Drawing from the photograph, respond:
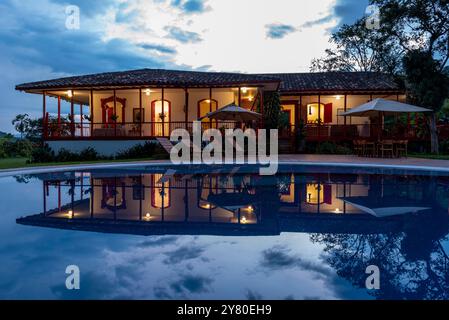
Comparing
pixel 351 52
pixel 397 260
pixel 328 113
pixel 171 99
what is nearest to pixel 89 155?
pixel 171 99

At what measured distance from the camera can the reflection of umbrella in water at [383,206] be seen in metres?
6.16

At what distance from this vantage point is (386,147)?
1748 cm

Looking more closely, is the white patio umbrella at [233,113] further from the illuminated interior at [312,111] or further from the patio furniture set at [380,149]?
the illuminated interior at [312,111]

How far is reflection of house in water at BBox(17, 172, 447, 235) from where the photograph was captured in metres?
5.30

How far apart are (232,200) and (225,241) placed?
9.46ft

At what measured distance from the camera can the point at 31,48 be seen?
105ft

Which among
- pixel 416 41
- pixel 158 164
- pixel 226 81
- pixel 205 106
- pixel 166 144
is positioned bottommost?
pixel 158 164

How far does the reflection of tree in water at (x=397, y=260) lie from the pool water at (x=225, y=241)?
0.5 inches

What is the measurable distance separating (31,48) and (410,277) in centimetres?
3803

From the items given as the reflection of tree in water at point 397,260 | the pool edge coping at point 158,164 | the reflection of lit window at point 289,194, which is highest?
the pool edge coping at point 158,164

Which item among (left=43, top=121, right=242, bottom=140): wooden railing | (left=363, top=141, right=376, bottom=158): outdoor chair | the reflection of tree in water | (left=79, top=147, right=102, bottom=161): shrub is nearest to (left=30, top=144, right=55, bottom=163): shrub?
(left=79, top=147, right=102, bottom=161): shrub

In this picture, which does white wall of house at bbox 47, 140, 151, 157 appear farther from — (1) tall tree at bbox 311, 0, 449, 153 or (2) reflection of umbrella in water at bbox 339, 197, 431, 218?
(1) tall tree at bbox 311, 0, 449, 153

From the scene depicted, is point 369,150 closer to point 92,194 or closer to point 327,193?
point 327,193

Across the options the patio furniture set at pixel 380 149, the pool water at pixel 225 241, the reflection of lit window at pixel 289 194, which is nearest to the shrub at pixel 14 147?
the pool water at pixel 225 241
